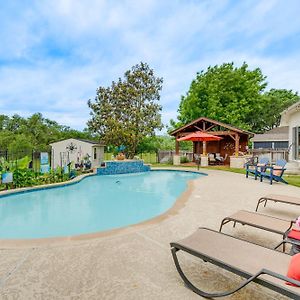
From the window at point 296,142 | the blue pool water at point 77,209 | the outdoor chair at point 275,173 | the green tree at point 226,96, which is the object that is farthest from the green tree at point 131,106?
the outdoor chair at point 275,173

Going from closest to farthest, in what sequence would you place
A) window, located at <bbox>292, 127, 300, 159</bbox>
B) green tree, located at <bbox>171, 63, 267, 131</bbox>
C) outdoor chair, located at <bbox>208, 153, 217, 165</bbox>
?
window, located at <bbox>292, 127, 300, 159</bbox>, outdoor chair, located at <bbox>208, 153, 217, 165</bbox>, green tree, located at <bbox>171, 63, 267, 131</bbox>

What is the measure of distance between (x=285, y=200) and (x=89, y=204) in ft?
20.2

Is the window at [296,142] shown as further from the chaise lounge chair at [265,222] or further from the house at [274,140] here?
the house at [274,140]

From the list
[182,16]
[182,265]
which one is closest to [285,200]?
[182,265]

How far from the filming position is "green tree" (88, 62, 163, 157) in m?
20.5

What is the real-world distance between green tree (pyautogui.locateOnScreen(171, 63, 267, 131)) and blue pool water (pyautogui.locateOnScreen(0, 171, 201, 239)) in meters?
17.5

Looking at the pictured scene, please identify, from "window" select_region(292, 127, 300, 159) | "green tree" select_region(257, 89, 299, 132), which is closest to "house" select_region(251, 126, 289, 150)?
"green tree" select_region(257, 89, 299, 132)

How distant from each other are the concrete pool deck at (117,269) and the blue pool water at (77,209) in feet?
5.76

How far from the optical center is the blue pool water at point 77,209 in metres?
5.57

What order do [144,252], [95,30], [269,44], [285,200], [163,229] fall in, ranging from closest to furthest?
1. [144,252]
2. [163,229]
3. [285,200]
4. [95,30]
5. [269,44]

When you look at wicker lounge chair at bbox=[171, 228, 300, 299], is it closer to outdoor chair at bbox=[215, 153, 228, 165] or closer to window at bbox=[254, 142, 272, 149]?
outdoor chair at bbox=[215, 153, 228, 165]

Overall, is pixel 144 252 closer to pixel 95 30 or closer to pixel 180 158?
pixel 95 30

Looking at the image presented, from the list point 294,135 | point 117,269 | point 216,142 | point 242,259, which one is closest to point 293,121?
point 294,135

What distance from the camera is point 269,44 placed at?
16469 mm
